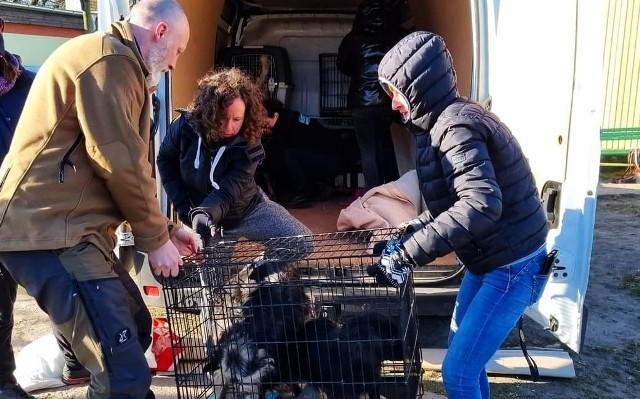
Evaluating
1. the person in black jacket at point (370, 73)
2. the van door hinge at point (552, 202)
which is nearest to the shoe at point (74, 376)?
the van door hinge at point (552, 202)

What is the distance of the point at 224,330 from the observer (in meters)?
2.36

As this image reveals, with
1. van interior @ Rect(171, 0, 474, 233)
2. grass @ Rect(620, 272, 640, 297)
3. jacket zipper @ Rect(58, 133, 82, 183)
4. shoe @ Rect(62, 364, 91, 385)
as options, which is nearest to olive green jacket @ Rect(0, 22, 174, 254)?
jacket zipper @ Rect(58, 133, 82, 183)

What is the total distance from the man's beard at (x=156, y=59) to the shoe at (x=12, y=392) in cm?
193

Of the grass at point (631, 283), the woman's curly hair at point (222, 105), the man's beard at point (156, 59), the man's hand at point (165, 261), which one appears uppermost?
the man's beard at point (156, 59)

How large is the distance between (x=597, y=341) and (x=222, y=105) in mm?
3017

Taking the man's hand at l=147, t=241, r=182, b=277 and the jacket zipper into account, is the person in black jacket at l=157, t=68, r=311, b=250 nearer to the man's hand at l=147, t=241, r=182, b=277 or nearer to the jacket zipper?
the man's hand at l=147, t=241, r=182, b=277

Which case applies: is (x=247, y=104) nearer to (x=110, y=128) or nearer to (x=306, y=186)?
(x=110, y=128)

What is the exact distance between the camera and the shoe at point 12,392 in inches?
122

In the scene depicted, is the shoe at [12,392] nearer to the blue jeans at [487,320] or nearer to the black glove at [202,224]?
the black glove at [202,224]

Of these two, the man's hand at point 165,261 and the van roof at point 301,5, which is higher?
the van roof at point 301,5

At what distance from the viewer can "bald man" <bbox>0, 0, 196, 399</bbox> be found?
202 cm

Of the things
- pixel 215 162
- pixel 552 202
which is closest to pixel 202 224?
pixel 215 162

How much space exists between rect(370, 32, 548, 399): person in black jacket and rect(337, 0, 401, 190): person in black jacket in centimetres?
291

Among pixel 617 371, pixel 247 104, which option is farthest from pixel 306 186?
pixel 617 371
